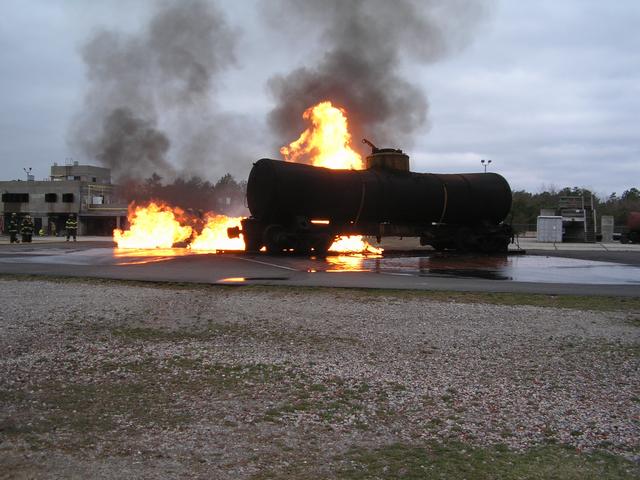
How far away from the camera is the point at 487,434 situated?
4.43 m

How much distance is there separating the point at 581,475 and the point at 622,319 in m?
5.61

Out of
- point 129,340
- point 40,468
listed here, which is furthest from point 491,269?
point 40,468

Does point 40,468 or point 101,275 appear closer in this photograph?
point 40,468

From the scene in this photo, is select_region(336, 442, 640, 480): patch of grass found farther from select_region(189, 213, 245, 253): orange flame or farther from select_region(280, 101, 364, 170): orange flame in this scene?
select_region(189, 213, 245, 253): orange flame

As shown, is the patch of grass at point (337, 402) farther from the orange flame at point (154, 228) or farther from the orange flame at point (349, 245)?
the orange flame at point (154, 228)

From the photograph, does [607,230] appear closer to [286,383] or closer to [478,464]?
[286,383]

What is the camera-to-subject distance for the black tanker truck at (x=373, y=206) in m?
19.2

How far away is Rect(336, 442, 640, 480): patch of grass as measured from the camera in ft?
A: 12.3

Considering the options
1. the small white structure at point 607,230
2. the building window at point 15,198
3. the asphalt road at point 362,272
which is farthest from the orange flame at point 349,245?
the building window at point 15,198

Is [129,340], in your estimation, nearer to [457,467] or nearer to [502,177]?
[457,467]

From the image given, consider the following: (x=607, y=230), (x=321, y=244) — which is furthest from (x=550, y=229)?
(x=321, y=244)

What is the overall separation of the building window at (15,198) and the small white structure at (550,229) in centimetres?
5514

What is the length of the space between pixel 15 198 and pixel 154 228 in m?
49.0

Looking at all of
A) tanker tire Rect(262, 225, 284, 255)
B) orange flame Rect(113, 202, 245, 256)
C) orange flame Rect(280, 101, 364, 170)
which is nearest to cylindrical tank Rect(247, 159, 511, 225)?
tanker tire Rect(262, 225, 284, 255)
